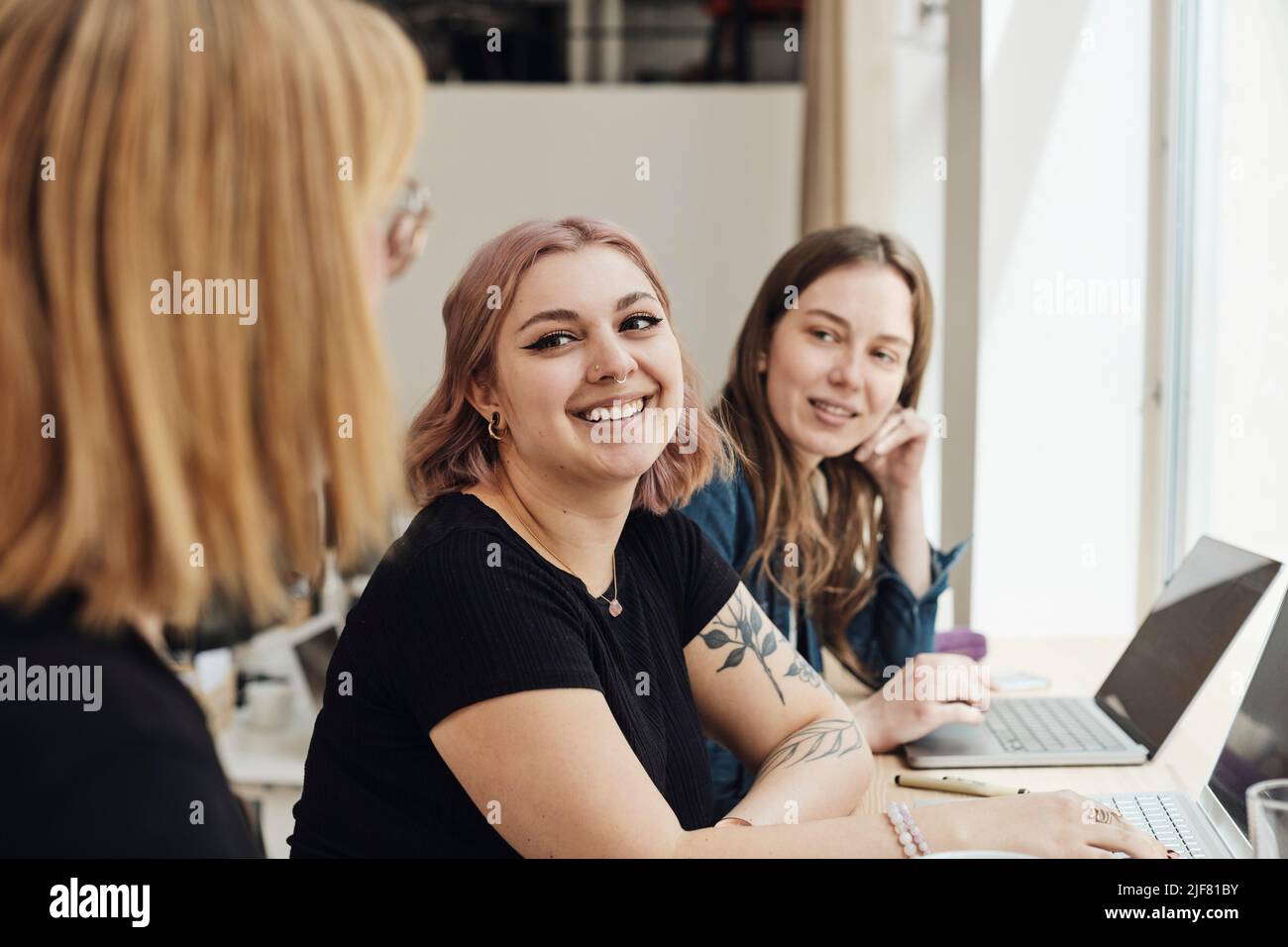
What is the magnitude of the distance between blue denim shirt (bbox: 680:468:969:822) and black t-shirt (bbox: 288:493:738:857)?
12.5 inches

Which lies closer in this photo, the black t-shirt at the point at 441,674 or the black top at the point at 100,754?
the black top at the point at 100,754

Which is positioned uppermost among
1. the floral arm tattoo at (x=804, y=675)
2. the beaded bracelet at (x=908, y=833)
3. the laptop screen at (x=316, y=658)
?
the floral arm tattoo at (x=804, y=675)

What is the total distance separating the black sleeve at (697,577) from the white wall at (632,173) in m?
1.89

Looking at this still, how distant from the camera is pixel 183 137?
59 centimetres

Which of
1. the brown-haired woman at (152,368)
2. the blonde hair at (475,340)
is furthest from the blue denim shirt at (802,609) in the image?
the brown-haired woman at (152,368)

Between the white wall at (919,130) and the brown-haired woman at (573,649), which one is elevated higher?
the white wall at (919,130)

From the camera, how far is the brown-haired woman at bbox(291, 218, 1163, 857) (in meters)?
0.80


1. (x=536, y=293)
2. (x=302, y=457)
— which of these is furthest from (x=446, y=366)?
(x=302, y=457)

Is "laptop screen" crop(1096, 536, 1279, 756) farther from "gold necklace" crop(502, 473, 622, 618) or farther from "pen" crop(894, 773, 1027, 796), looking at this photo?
"gold necklace" crop(502, 473, 622, 618)

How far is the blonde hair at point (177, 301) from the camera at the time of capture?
57cm

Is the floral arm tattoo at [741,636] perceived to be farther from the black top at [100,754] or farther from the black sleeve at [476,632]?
the black top at [100,754]

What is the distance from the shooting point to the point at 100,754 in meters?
0.56

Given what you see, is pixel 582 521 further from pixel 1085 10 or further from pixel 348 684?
pixel 1085 10
